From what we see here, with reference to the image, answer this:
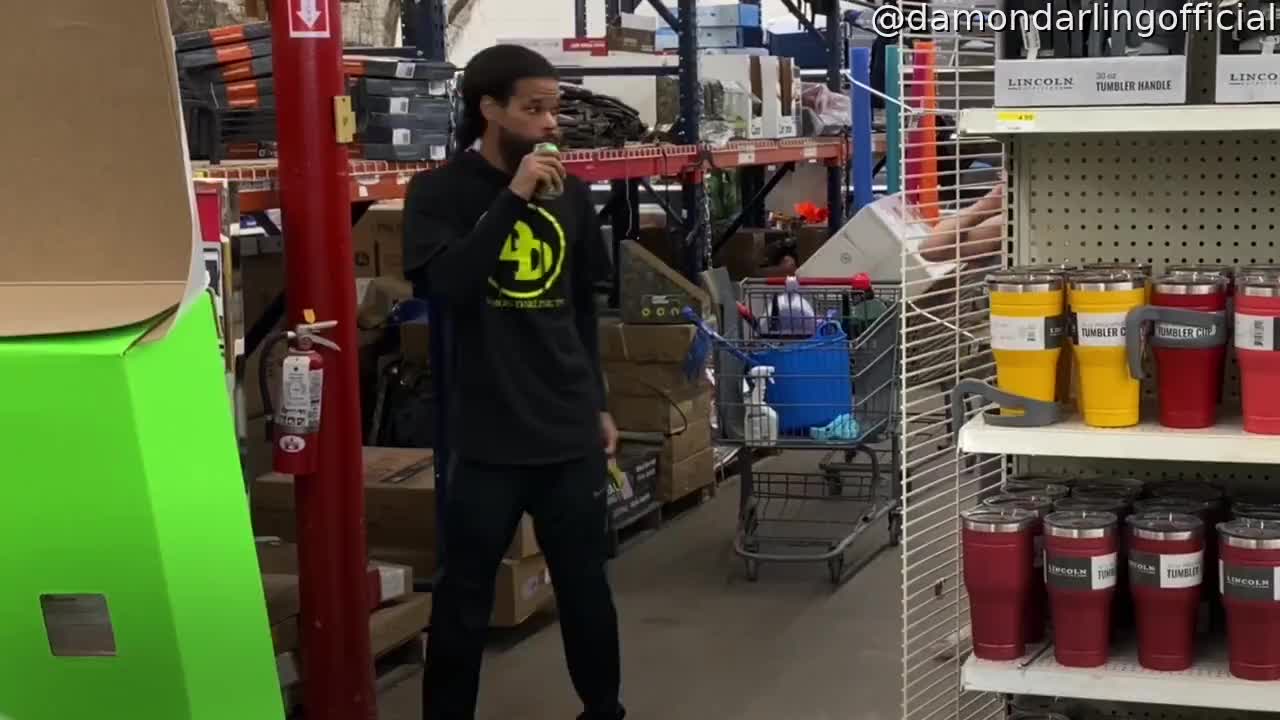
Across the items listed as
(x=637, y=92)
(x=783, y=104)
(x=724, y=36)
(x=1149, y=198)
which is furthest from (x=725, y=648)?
(x=724, y=36)

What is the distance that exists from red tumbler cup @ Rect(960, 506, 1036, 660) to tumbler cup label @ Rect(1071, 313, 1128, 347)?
325 mm

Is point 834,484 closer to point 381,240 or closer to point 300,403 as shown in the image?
point 381,240

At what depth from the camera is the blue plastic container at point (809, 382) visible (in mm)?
5375

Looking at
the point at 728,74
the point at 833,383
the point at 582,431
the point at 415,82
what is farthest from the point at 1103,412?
the point at 728,74

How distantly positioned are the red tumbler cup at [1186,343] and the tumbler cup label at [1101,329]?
0.02 metres

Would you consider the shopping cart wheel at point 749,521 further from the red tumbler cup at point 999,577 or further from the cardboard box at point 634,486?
the red tumbler cup at point 999,577

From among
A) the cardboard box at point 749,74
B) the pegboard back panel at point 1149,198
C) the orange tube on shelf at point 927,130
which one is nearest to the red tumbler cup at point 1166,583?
the pegboard back panel at point 1149,198

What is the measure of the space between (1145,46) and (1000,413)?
61 cm

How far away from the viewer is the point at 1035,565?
2.57 meters

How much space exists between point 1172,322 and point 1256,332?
0.40ft

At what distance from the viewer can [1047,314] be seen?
8.05ft

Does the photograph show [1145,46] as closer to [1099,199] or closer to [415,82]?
[1099,199]

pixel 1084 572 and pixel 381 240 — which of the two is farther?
pixel 381 240

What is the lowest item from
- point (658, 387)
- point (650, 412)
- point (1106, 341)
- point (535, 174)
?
point (650, 412)
